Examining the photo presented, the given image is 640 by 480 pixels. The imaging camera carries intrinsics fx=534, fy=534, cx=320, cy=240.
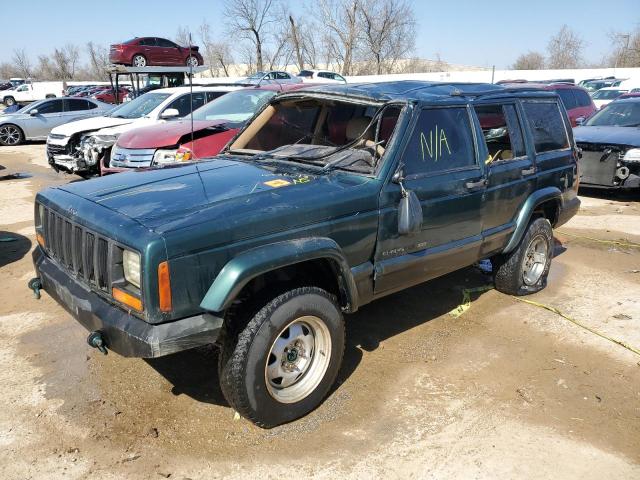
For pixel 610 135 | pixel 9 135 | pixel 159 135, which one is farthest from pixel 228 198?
pixel 9 135

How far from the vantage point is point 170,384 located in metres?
3.59

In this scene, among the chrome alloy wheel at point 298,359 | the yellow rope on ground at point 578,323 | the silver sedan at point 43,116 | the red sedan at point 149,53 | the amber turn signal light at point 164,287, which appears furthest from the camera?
the red sedan at point 149,53

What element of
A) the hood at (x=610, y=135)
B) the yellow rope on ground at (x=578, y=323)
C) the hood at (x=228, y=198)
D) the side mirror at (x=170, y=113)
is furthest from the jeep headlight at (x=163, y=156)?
the hood at (x=610, y=135)

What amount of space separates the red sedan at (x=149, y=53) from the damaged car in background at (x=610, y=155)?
15288mm

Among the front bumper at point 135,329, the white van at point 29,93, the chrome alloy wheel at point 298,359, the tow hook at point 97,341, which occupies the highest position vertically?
the white van at point 29,93

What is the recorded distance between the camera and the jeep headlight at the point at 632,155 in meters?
8.58

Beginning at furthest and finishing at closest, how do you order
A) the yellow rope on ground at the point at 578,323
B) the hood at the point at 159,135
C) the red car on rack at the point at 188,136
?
the hood at the point at 159,135 < the red car on rack at the point at 188,136 < the yellow rope on ground at the point at 578,323

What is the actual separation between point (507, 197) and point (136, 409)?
3.23 m

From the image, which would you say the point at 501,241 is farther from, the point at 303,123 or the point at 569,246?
the point at 569,246

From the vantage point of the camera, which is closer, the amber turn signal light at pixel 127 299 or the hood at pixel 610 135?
the amber turn signal light at pixel 127 299

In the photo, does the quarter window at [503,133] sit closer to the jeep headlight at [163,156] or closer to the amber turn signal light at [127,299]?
the amber turn signal light at [127,299]

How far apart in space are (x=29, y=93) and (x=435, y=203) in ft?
152

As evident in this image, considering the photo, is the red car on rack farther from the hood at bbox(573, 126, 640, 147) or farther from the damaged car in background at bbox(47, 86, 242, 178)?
the hood at bbox(573, 126, 640, 147)

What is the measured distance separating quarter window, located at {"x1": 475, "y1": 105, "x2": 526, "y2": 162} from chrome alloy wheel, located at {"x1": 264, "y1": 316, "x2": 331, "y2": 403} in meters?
2.21
